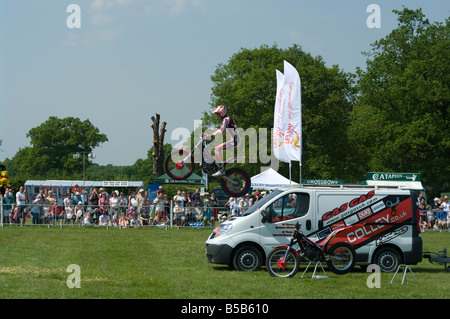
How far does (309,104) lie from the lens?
56375 millimetres

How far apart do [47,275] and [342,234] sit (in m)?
7.66

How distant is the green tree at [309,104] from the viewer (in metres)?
55.5

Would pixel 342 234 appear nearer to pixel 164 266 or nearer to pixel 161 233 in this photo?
pixel 164 266

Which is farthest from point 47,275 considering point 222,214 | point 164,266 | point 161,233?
point 222,214

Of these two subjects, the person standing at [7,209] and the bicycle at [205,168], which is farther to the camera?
the person standing at [7,209]

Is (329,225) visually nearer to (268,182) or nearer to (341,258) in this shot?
(341,258)

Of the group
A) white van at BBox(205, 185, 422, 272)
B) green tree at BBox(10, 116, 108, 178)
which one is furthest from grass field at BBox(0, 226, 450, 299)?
green tree at BBox(10, 116, 108, 178)

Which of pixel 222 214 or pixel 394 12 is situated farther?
pixel 394 12

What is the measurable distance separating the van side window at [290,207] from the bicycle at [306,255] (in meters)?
0.83

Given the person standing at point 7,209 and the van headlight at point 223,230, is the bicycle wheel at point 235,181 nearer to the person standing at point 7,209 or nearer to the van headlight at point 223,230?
the van headlight at point 223,230

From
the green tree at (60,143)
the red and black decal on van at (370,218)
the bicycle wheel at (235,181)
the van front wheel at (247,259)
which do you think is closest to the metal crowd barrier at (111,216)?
the van front wheel at (247,259)

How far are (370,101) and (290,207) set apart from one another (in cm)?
3847

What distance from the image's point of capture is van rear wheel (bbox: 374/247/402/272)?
56.2 feet
